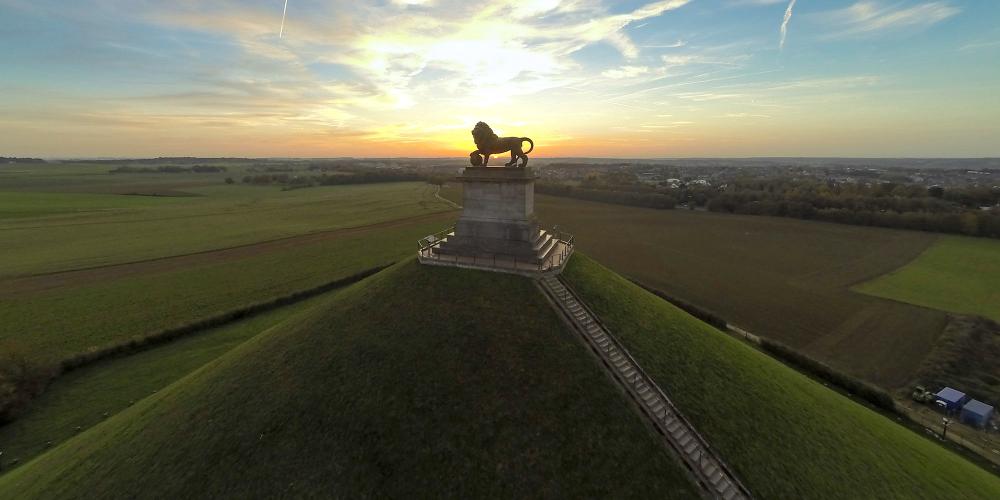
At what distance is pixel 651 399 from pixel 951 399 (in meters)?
25.9

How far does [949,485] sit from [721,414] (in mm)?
11627

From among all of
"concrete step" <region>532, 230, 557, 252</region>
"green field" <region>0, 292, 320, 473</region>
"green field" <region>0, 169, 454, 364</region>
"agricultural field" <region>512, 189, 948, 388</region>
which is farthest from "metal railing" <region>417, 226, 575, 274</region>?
"green field" <region>0, 169, 454, 364</region>

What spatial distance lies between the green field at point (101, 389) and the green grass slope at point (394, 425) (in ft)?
11.6

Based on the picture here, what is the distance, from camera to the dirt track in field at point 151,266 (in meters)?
44.9

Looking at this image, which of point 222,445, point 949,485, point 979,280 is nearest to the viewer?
point 222,445

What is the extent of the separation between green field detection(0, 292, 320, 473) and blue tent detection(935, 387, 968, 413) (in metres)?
54.7

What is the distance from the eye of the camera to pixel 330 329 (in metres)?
23.8

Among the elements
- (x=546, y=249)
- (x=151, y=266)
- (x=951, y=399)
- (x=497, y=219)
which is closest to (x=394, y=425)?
(x=497, y=219)

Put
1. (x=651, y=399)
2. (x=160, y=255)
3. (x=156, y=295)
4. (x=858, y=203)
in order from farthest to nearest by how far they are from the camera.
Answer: (x=858, y=203), (x=160, y=255), (x=156, y=295), (x=651, y=399)

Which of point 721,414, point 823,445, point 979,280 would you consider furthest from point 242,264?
point 979,280

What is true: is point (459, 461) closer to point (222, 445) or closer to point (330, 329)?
point (222, 445)

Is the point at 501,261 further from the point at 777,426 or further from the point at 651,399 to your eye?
the point at 777,426

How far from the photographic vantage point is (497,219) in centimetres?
2888

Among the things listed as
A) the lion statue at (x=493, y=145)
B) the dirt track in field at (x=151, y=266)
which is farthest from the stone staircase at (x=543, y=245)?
the dirt track in field at (x=151, y=266)
